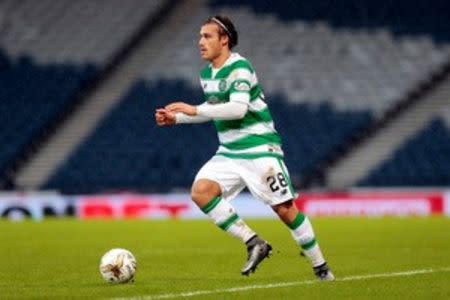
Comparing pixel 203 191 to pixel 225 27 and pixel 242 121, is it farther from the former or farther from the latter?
pixel 225 27

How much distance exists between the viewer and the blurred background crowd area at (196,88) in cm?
2956

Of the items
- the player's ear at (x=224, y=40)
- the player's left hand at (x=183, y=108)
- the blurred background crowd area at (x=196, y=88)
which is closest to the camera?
the player's left hand at (x=183, y=108)

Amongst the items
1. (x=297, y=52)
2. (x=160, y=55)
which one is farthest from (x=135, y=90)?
(x=297, y=52)

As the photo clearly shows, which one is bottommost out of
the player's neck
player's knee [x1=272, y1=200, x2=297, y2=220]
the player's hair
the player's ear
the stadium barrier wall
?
the stadium barrier wall

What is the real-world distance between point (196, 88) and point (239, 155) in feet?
68.4

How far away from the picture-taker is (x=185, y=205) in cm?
2673

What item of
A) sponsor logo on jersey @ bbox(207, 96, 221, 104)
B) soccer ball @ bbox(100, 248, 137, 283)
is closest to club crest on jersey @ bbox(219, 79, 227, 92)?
sponsor logo on jersey @ bbox(207, 96, 221, 104)

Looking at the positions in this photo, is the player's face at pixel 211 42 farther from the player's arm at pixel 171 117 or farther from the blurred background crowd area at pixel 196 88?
the blurred background crowd area at pixel 196 88

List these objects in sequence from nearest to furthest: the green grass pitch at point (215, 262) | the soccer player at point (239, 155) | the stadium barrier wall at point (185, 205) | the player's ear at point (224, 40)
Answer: the green grass pitch at point (215, 262) → the soccer player at point (239, 155) → the player's ear at point (224, 40) → the stadium barrier wall at point (185, 205)

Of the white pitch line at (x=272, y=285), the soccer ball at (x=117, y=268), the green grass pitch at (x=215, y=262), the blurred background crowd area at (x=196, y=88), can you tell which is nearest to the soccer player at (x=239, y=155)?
the white pitch line at (x=272, y=285)

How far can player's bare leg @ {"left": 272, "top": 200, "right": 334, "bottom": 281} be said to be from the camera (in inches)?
391

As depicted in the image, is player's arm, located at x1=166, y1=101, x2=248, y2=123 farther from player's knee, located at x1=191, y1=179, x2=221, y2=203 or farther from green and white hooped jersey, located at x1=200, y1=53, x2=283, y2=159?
player's knee, located at x1=191, y1=179, x2=221, y2=203

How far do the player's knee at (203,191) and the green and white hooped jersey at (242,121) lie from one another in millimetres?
328

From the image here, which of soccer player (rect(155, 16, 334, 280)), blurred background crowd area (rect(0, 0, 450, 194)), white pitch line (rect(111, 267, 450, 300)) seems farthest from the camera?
blurred background crowd area (rect(0, 0, 450, 194))
